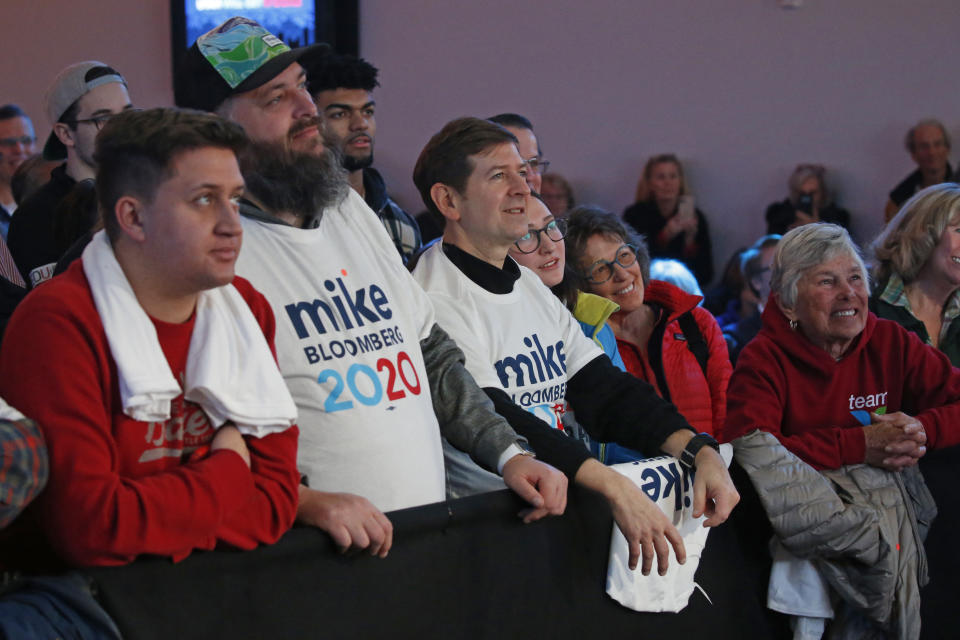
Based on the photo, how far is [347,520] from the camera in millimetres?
2035

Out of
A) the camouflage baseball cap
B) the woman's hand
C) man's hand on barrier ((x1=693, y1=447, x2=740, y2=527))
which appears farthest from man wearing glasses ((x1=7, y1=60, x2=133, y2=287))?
the woman's hand

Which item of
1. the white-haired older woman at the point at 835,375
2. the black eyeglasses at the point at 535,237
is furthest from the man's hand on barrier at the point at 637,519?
the black eyeglasses at the point at 535,237

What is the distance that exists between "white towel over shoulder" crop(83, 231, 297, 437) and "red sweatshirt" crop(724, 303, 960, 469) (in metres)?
1.56

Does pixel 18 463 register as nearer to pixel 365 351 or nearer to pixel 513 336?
pixel 365 351

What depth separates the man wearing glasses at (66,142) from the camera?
3.45 m

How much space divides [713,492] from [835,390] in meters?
0.80

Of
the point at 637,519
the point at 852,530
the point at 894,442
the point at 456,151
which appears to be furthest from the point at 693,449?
the point at 456,151

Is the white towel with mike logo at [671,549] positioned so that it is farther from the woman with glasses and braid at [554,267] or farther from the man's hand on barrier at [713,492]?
the woman with glasses and braid at [554,267]

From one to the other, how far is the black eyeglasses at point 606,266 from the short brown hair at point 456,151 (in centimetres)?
88

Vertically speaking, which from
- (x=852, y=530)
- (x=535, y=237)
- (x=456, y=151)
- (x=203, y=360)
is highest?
(x=456, y=151)

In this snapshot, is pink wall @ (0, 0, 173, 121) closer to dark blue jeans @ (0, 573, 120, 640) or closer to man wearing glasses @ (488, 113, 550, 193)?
man wearing glasses @ (488, 113, 550, 193)

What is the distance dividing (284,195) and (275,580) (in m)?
0.88

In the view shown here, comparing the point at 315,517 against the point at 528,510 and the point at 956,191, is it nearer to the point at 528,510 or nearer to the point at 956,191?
the point at 528,510

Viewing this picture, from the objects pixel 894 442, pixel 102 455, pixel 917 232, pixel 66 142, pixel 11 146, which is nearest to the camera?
pixel 102 455
